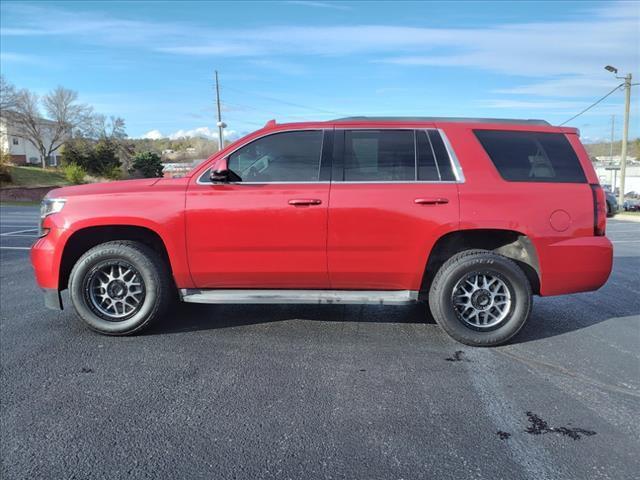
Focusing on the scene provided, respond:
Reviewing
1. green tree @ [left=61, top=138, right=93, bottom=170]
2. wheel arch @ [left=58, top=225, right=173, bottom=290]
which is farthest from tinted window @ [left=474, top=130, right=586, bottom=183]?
green tree @ [left=61, top=138, right=93, bottom=170]

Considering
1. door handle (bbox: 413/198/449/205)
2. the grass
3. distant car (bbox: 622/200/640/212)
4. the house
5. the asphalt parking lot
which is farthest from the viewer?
the house

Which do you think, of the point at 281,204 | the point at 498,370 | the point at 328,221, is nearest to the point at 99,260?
the point at 281,204

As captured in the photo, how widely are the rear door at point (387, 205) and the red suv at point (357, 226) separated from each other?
0.01 m

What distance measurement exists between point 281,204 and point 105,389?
75.9 inches

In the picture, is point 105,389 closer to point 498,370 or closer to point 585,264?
point 498,370

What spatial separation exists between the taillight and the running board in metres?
1.62

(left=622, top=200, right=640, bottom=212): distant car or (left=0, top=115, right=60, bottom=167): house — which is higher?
(left=0, top=115, right=60, bottom=167): house

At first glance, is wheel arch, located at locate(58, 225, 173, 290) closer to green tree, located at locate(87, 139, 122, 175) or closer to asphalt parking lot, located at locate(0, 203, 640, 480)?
asphalt parking lot, located at locate(0, 203, 640, 480)

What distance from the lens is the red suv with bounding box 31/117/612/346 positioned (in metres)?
4.00

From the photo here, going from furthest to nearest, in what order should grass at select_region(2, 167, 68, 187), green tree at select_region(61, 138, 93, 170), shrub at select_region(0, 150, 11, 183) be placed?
green tree at select_region(61, 138, 93, 170) < grass at select_region(2, 167, 68, 187) < shrub at select_region(0, 150, 11, 183)

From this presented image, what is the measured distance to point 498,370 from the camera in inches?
142

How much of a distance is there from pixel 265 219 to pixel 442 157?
5.38 feet

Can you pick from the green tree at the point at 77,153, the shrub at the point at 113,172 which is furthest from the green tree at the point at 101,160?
the shrub at the point at 113,172

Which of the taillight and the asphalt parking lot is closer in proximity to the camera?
the asphalt parking lot
